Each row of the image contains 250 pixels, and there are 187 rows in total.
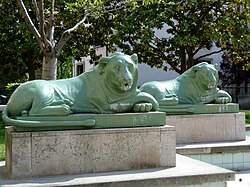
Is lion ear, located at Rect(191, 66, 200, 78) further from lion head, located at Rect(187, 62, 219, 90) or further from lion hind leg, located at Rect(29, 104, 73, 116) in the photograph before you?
lion hind leg, located at Rect(29, 104, 73, 116)

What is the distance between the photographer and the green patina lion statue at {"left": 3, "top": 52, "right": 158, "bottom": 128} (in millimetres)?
5262

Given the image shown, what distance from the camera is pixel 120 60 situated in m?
5.39

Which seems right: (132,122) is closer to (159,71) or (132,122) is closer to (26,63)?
(26,63)

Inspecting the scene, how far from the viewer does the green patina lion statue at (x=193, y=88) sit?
779 cm

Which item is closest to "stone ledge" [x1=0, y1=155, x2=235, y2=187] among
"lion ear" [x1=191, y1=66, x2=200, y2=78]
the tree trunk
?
"lion ear" [x1=191, y1=66, x2=200, y2=78]

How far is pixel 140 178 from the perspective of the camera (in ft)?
15.9

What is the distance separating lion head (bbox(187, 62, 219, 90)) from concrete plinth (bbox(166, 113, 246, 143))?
57 cm

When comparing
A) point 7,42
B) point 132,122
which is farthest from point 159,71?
point 132,122

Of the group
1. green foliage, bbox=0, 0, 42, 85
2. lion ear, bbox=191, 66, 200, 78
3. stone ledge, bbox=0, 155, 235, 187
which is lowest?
stone ledge, bbox=0, 155, 235, 187

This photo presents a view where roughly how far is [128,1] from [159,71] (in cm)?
1390

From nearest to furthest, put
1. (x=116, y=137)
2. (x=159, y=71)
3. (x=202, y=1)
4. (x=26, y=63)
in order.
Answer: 1. (x=116, y=137)
2. (x=202, y=1)
3. (x=26, y=63)
4. (x=159, y=71)

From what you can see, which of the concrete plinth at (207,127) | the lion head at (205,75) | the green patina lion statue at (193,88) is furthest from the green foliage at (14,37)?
the concrete plinth at (207,127)

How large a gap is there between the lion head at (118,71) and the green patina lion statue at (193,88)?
2297mm

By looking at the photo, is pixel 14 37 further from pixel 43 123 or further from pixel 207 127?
pixel 43 123
